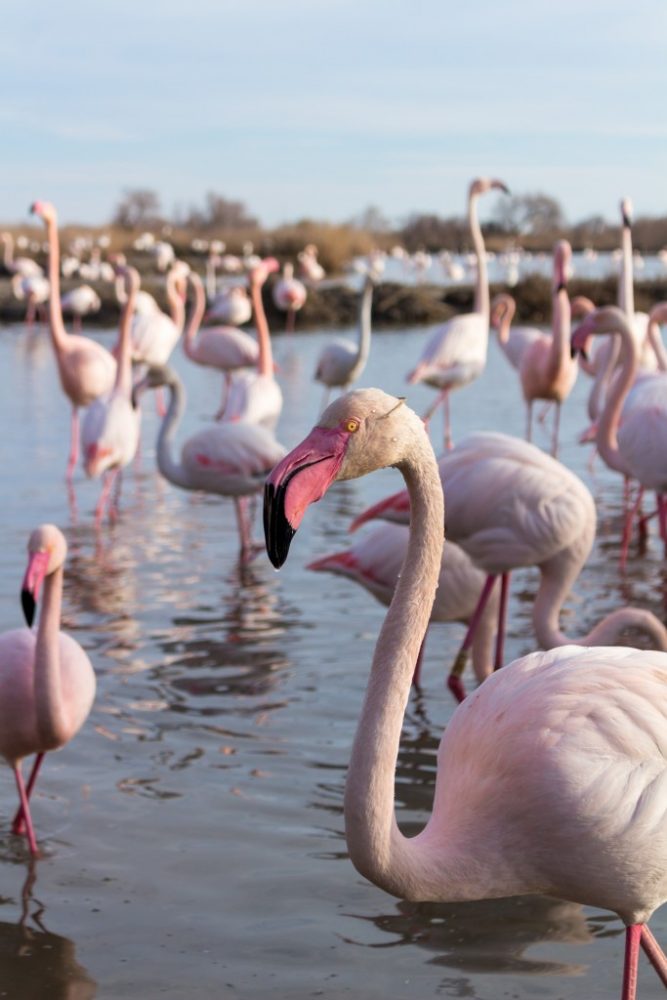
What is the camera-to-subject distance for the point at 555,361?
1097 centimetres

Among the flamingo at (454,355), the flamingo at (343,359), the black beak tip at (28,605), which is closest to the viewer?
the black beak tip at (28,605)

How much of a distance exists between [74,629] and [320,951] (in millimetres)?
3236

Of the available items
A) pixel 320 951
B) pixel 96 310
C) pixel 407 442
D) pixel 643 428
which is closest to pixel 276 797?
pixel 320 951

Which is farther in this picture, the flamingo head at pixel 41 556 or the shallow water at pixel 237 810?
the flamingo head at pixel 41 556

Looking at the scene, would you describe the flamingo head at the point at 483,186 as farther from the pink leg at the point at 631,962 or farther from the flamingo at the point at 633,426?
the pink leg at the point at 631,962

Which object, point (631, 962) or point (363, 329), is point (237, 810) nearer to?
point (631, 962)

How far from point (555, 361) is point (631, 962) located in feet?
27.5

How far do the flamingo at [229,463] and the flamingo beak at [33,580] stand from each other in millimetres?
3589

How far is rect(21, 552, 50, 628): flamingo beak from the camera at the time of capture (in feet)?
13.7

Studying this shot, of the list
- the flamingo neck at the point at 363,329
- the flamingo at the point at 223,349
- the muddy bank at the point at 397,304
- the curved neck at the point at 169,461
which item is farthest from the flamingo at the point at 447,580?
the muddy bank at the point at 397,304

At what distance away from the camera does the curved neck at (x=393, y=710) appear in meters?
2.54

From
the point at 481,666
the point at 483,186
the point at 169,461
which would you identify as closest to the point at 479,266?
the point at 483,186

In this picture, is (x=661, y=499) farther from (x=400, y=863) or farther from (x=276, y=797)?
(x=400, y=863)

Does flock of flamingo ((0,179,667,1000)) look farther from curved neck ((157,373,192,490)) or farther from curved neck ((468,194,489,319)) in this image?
curved neck ((468,194,489,319))
